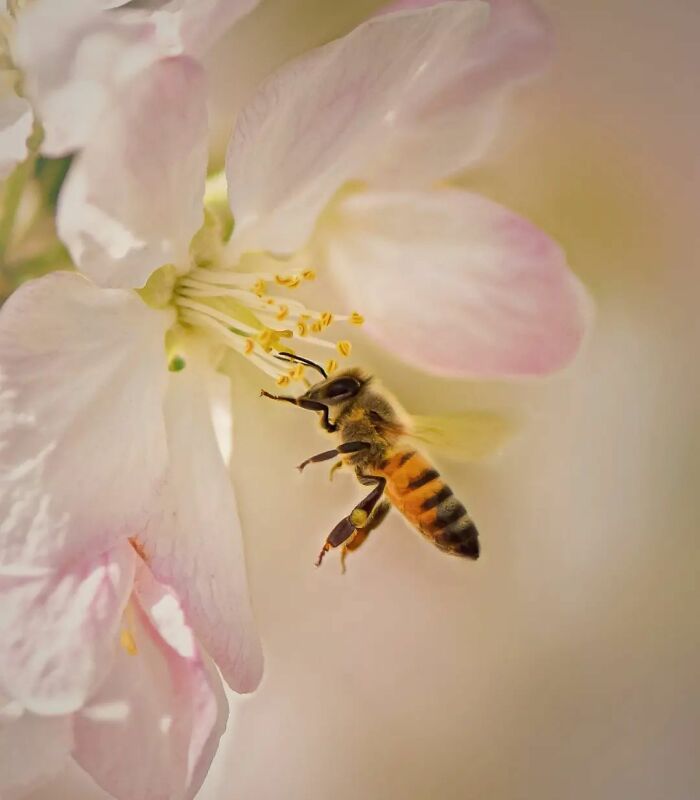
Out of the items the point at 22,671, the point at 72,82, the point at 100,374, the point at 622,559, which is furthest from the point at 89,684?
the point at 622,559

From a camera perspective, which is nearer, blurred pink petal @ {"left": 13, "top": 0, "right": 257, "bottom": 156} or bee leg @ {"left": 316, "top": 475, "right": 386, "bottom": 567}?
blurred pink petal @ {"left": 13, "top": 0, "right": 257, "bottom": 156}

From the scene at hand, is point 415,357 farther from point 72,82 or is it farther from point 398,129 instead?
point 72,82

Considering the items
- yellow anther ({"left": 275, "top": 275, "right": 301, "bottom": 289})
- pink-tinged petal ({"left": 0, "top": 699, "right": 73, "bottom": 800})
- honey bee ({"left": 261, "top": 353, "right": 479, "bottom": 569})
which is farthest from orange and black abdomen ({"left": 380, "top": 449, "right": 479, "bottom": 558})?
pink-tinged petal ({"left": 0, "top": 699, "right": 73, "bottom": 800})

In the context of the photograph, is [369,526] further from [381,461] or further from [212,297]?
[212,297]

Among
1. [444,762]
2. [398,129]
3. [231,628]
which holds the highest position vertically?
[398,129]

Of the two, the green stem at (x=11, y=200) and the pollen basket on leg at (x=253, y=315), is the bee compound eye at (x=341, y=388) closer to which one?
the pollen basket on leg at (x=253, y=315)

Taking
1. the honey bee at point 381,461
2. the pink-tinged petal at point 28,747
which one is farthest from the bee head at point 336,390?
the pink-tinged petal at point 28,747

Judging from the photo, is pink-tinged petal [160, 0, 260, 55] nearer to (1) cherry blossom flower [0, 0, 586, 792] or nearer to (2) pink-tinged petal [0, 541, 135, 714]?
(1) cherry blossom flower [0, 0, 586, 792]

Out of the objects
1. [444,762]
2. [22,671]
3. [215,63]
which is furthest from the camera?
[444,762]
